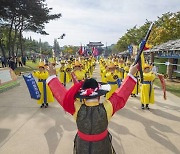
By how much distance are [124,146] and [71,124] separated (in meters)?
1.89

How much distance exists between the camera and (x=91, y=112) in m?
2.68

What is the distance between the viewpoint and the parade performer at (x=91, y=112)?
2672 mm

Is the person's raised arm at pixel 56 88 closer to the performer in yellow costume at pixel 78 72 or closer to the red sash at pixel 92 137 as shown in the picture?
the red sash at pixel 92 137

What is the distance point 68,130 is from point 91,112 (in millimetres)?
3440

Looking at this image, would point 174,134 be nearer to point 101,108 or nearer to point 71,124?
point 71,124

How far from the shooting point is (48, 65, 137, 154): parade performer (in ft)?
8.77

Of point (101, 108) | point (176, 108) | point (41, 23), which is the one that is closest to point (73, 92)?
point (101, 108)

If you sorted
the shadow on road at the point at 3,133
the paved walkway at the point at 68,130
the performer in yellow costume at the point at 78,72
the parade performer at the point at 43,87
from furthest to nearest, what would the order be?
1. the performer in yellow costume at the point at 78,72
2. the parade performer at the point at 43,87
3. the shadow on road at the point at 3,133
4. the paved walkway at the point at 68,130

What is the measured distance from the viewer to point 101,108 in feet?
8.90

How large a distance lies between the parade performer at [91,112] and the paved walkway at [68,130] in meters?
2.08

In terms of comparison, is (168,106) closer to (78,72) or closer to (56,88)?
(78,72)

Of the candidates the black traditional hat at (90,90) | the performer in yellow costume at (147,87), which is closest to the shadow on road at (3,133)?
the black traditional hat at (90,90)

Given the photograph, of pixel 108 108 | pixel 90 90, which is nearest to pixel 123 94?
pixel 108 108

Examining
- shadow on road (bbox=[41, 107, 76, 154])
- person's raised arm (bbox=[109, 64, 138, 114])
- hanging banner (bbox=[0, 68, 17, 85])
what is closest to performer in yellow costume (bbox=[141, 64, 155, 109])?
shadow on road (bbox=[41, 107, 76, 154])
